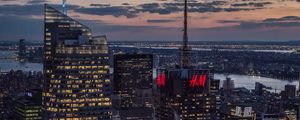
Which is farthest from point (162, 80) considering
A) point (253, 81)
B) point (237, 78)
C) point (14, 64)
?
point (14, 64)

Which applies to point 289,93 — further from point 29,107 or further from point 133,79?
point 29,107

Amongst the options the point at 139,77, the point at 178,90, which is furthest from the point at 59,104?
the point at 139,77

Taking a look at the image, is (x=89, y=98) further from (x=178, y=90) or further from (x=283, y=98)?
(x=283, y=98)

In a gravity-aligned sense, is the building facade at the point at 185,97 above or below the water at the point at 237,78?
above

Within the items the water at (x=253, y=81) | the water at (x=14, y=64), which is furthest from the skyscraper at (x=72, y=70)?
the water at (x=14, y=64)

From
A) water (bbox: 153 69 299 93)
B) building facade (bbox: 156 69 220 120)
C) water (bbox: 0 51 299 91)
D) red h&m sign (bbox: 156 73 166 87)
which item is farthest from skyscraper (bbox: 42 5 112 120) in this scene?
water (bbox: 0 51 299 91)

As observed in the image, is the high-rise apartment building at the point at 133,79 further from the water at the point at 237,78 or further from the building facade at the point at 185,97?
the water at the point at 237,78
